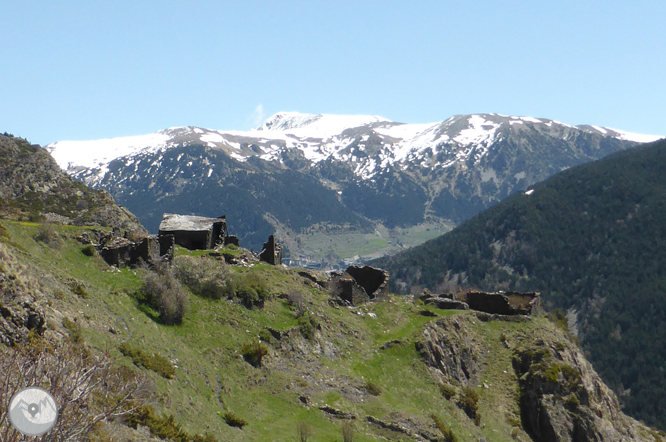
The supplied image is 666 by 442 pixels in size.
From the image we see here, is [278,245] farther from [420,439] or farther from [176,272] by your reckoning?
[420,439]

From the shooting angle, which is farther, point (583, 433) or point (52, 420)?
point (583, 433)

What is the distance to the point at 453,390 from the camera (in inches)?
1735

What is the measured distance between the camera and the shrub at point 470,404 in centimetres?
4247

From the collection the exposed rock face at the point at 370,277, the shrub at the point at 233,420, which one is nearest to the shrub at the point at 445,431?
the shrub at the point at 233,420

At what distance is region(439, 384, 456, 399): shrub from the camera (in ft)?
142

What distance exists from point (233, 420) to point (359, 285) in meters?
31.2

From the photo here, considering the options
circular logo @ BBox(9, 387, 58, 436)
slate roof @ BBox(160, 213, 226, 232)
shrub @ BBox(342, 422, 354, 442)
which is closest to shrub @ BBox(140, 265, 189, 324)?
shrub @ BBox(342, 422, 354, 442)

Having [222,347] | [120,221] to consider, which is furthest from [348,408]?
[120,221]

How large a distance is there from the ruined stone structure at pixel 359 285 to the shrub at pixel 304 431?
→ 23006 millimetres

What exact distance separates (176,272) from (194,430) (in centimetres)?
1658

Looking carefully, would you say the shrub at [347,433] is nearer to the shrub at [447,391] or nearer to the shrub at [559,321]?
the shrub at [447,391]

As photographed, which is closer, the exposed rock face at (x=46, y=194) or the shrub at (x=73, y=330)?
the shrub at (x=73, y=330)

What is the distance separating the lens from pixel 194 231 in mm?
54594

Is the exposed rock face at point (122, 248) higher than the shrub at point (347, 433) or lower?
higher
